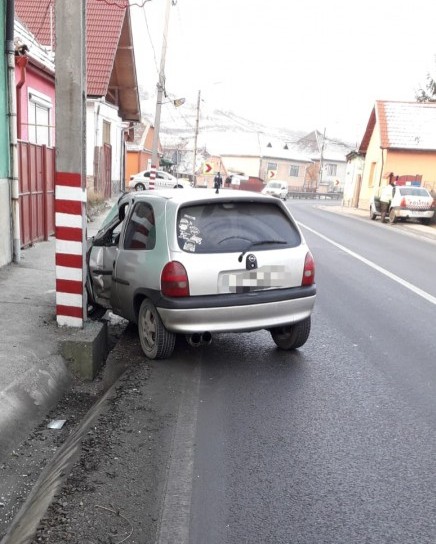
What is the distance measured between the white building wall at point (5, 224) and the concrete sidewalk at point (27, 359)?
1.00 metres

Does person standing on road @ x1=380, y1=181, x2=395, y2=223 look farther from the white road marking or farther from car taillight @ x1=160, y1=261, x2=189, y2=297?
the white road marking

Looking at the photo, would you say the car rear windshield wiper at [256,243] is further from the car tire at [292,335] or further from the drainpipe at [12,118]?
the drainpipe at [12,118]

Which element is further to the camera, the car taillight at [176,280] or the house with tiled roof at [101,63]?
the house with tiled roof at [101,63]

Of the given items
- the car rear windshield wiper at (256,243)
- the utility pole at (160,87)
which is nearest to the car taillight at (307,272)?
the car rear windshield wiper at (256,243)

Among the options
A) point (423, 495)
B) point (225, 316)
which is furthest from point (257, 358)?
point (423, 495)

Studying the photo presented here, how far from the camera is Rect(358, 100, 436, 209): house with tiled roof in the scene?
3281 centimetres

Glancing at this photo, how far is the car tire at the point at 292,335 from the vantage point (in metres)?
5.56

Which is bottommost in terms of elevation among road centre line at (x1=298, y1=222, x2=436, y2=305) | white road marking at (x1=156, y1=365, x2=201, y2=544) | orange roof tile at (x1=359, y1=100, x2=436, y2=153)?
road centre line at (x1=298, y1=222, x2=436, y2=305)

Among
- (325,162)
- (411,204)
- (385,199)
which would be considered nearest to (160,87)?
(385,199)

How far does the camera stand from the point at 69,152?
17.4 feet

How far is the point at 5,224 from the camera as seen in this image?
8680 mm

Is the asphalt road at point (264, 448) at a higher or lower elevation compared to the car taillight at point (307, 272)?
lower

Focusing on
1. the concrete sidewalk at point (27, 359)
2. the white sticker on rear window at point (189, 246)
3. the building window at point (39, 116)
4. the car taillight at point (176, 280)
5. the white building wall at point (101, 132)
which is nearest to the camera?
the concrete sidewalk at point (27, 359)

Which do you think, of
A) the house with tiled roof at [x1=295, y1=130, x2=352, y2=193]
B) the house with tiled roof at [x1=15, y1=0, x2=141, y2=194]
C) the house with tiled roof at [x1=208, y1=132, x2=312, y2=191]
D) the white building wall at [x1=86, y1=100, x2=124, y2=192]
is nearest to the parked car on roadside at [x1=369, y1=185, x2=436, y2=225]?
the house with tiled roof at [x1=15, y1=0, x2=141, y2=194]
